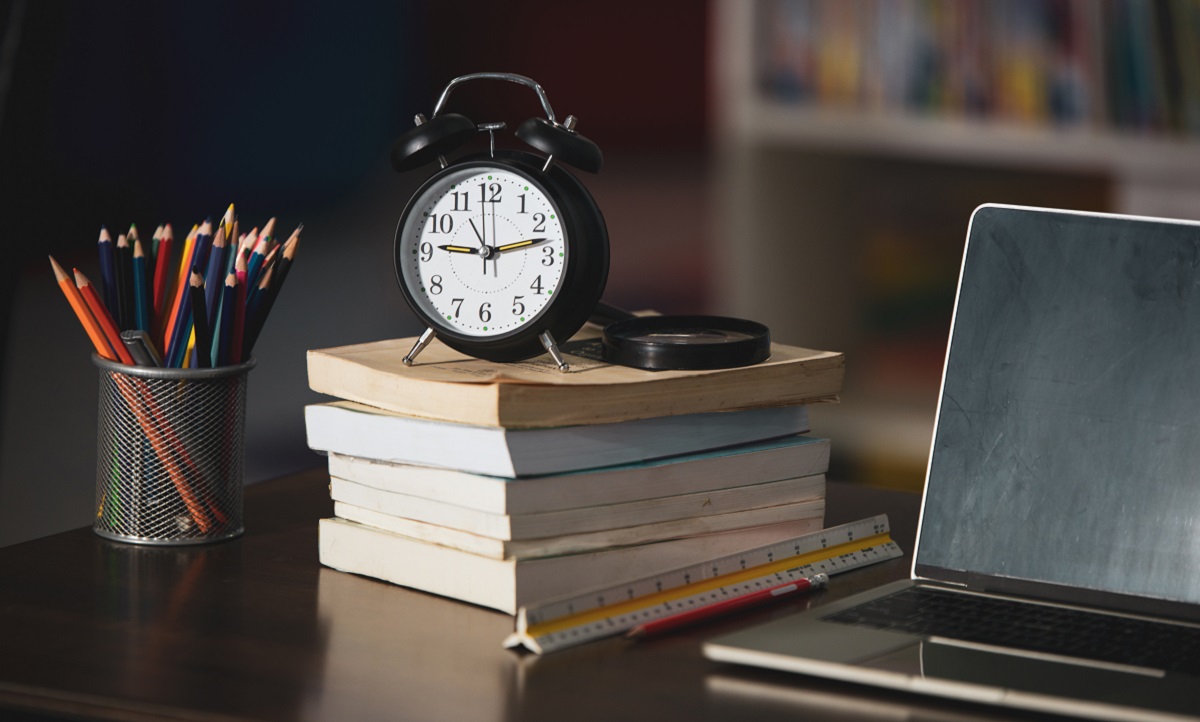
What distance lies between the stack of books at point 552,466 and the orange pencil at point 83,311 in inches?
7.0

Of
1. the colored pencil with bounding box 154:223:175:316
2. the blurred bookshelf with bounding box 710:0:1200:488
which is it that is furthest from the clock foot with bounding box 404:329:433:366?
the blurred bookshelf with bounding box 710:0:1200:488

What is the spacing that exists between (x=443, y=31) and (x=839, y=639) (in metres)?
4.46

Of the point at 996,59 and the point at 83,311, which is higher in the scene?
the point at 996,59

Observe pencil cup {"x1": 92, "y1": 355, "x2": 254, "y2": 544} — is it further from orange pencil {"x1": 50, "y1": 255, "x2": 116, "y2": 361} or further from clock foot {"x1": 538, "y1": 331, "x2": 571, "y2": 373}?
clock foot {"x1": 538, "y1": 331, "x2": 571, "y2": 373}

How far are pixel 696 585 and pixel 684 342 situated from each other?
0.64ft

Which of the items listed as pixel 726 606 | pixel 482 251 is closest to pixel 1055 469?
pixel 726 606

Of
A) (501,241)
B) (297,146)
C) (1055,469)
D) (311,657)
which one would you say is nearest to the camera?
(311,657)

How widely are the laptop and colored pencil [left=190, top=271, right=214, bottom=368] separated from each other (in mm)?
522

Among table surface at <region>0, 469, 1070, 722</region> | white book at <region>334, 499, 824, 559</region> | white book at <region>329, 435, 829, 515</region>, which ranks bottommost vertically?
table surface at <region>0, 469, 1070, 722</region>

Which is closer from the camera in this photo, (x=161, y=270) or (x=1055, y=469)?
(x=1055, y=469)

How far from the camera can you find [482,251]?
1.14 metres

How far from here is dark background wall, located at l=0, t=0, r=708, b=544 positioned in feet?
10.3

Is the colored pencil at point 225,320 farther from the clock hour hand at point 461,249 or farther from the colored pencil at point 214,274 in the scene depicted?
the clock hour hand at point 461,249

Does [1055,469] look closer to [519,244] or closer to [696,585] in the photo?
[696,585]
